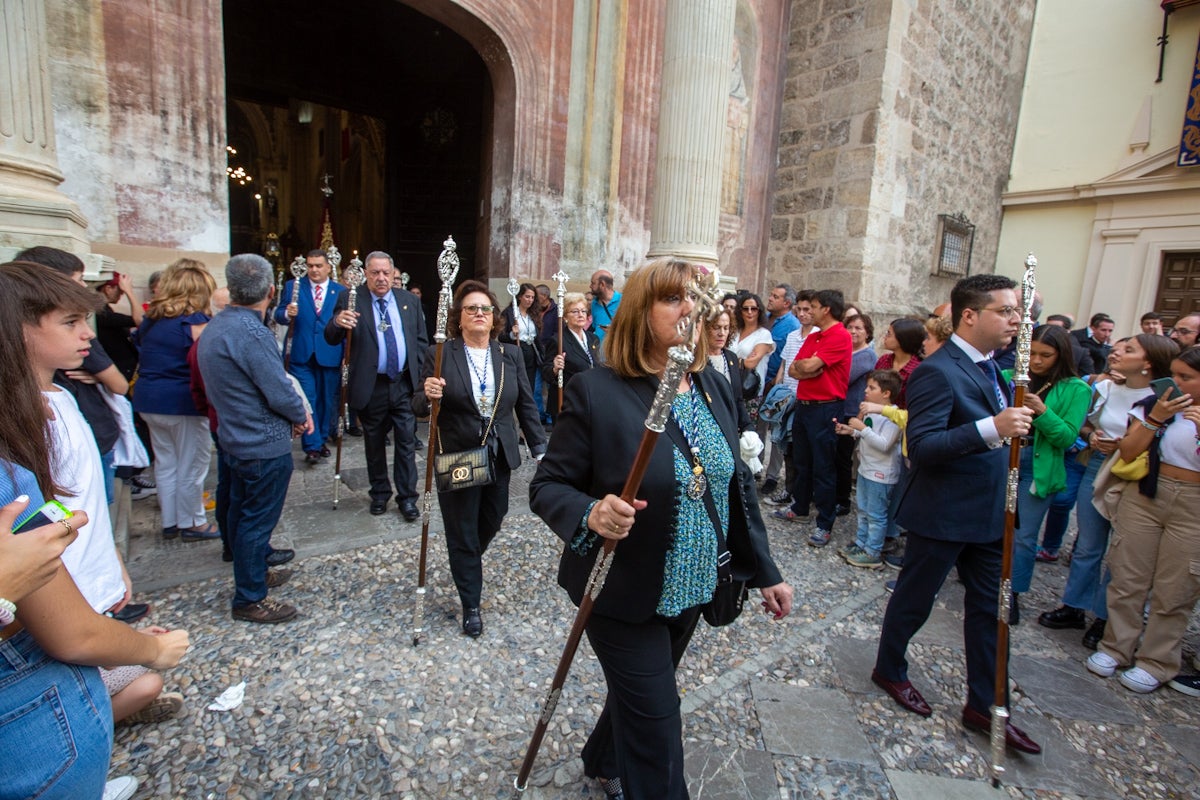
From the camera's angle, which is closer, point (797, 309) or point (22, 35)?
point (22, 35)

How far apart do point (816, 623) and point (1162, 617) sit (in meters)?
1.76

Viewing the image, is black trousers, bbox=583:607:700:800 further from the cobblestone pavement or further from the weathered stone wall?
the weathered stone wall

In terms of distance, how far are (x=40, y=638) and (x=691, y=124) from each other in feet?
26.2

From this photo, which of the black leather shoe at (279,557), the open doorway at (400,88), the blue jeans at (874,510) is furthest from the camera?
the open doorway at (400,88)

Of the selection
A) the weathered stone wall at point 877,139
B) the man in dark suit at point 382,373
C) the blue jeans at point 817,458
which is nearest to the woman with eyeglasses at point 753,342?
the blue jeans at point 817,458

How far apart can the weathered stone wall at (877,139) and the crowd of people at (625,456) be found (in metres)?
4.62

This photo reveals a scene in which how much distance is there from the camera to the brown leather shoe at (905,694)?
9.64 ft

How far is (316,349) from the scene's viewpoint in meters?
5.91

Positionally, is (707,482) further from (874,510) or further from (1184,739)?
(874,510)

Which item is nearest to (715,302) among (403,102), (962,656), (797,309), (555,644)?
(555,644)

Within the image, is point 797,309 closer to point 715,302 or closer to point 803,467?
point 803,467

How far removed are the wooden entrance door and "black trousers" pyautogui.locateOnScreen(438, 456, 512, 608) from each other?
14.0 meters

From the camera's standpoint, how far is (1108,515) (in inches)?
143

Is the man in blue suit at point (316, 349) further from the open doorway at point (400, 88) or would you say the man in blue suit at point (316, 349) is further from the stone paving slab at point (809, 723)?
the stone paving slab at point (809, 723)
